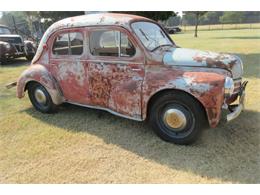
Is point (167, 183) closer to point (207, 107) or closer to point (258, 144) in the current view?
point (207, 107)

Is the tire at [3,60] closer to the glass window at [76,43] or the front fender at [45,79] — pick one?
the front fender at [45,79]

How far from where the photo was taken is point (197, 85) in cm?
344

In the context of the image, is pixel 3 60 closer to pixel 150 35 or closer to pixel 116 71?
pixel 116 71

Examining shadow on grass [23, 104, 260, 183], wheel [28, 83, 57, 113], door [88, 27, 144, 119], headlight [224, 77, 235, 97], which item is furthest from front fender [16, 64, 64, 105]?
headlight [224, 77, 235, 97]

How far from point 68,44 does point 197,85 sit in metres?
2.50

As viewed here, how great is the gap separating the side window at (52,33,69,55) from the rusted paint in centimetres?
9

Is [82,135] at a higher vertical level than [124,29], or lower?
lower

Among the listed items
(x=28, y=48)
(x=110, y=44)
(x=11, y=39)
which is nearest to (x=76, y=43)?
(x=110, y=44)

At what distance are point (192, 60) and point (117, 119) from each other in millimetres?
1796

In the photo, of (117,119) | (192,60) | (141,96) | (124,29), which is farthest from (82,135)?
(192,60)

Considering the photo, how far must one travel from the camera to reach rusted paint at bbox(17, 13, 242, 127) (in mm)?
3508

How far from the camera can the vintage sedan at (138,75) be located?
3.57 metres

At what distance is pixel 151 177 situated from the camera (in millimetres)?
3133

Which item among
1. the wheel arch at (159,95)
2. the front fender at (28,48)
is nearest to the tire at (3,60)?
the front fender at (28,48)
